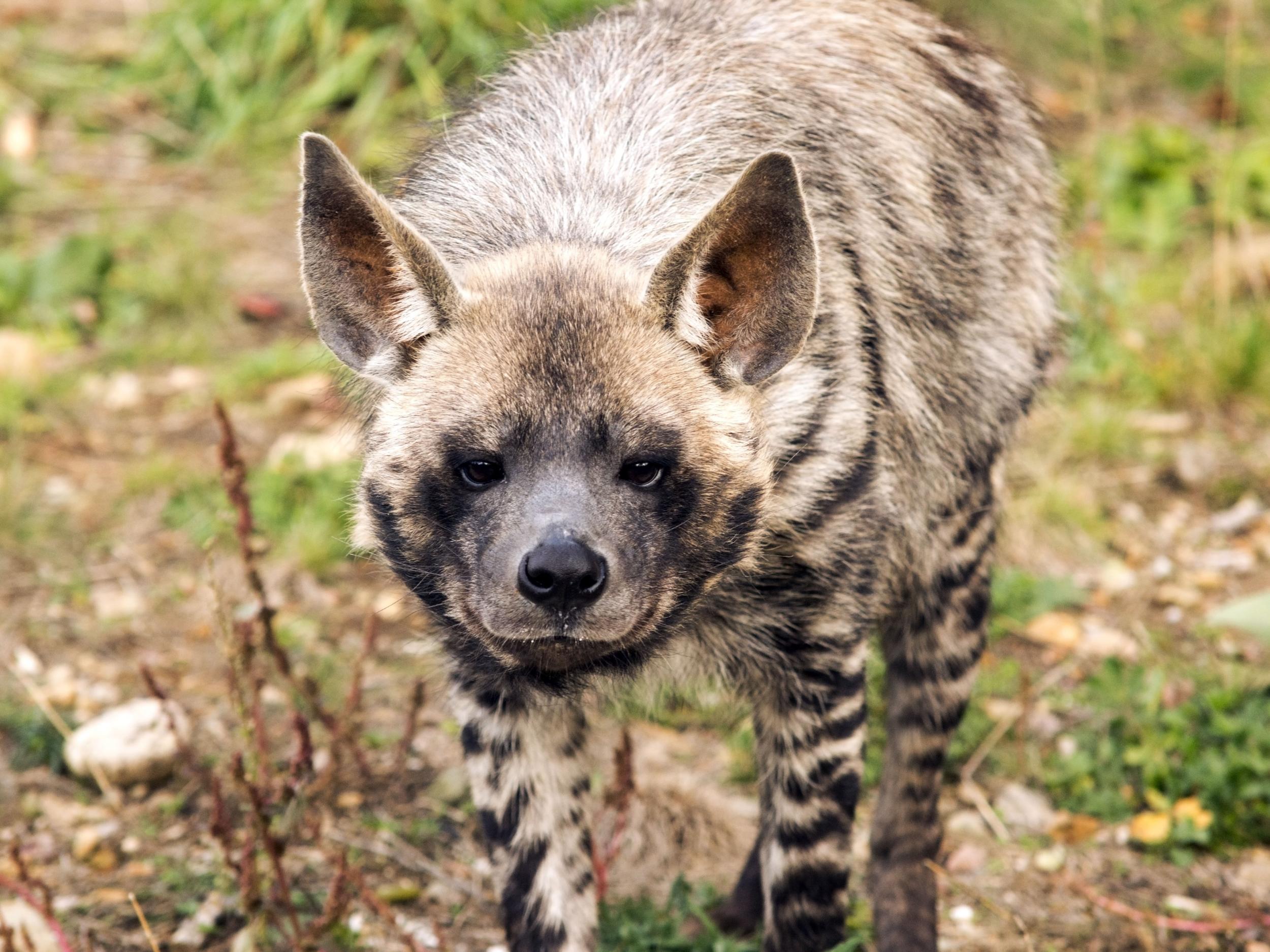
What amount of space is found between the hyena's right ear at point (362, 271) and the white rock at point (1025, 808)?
2.32 meters

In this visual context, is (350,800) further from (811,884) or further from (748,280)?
(748,280)

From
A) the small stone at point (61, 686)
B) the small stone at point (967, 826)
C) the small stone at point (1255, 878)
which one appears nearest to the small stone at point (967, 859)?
the small stone at point (967, 826)

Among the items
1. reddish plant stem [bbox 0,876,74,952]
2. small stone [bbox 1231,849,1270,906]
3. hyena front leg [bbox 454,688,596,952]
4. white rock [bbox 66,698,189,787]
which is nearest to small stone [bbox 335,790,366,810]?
white rock [bbox 66,698,189,787]

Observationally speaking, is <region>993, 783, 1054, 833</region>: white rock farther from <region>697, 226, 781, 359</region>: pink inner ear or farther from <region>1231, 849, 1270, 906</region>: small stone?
<region>697, 226, 781, 359</region>: pink inner ear

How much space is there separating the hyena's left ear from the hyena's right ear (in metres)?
0.41

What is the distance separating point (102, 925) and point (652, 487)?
183 centimetres

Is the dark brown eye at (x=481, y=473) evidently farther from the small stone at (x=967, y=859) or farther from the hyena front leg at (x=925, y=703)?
the small stone at (x=967, y=859)

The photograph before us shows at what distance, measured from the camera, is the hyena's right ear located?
279 cm

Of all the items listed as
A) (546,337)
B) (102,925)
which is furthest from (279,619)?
(546,337)

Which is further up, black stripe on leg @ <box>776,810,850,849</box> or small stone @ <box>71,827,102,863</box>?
black stripe on leg @ <box>776,810,850,849</box>

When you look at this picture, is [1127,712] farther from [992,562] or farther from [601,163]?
[601,163]

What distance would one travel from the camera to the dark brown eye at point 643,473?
2.81m

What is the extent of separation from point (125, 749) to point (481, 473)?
72.2 inches

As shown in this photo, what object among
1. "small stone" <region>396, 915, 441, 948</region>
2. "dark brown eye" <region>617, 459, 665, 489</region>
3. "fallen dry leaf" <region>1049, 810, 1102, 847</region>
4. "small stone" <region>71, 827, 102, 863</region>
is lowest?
"fallen dry leaf" <region>1049, 810, 1102, 847</region>
